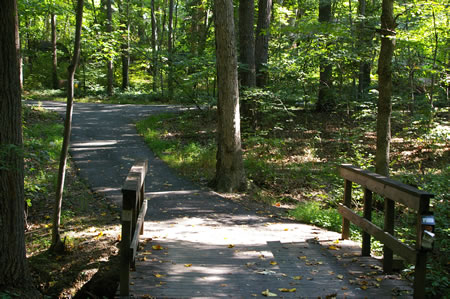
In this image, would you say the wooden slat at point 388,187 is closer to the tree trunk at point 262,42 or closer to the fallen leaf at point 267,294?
the fallen leaf at point 267,294

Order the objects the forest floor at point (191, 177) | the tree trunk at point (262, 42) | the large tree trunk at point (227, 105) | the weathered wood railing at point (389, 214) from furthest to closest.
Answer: the tree trunk at point (262, 42) < the large tree trunk at point (227, 105) < the forest floor at point (191, 177) < the weathered wood railing at point (389, 214)

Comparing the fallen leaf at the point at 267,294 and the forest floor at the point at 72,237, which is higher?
the fallen leaf at the point at 267,294

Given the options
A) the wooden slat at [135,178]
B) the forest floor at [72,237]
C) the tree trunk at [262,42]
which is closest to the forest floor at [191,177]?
the forest floor at [72,237]

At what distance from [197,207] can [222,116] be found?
2.65 meters

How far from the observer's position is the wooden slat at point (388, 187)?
4.22 metres

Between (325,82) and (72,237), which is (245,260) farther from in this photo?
(325,82)

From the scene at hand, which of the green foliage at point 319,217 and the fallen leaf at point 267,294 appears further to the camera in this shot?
the green foliage at point 319,217

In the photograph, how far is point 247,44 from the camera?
54.8ft

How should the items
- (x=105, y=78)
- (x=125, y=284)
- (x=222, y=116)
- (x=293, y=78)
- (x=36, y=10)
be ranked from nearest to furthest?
(x=125, y=284), (x=222, y=116), (x=293, y=78), (x=36, y=10), (x=105, y=78)

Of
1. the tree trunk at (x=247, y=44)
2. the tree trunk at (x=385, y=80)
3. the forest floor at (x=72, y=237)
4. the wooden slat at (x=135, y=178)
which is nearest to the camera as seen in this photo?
the wooden slat at (x=135, y=178)

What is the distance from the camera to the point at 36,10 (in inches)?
712

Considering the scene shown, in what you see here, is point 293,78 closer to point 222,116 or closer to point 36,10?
point 222,116

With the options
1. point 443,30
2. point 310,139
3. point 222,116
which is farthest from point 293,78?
point 222,116

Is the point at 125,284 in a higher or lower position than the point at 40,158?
lower
